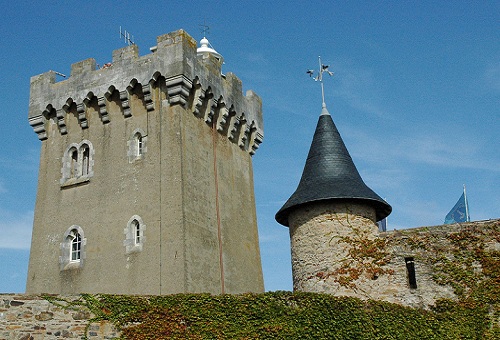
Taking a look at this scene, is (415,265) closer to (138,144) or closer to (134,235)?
(134,235)

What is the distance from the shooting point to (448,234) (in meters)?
17.0

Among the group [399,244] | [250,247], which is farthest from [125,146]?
[399,244]

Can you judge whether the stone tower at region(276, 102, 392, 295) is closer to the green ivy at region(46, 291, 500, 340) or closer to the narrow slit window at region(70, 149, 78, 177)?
the green ivy at region(46, 291, 500, 340)

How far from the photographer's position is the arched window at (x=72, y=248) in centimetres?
2159

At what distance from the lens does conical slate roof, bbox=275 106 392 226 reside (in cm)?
1781

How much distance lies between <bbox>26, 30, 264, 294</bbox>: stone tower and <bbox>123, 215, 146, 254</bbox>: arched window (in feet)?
0.11

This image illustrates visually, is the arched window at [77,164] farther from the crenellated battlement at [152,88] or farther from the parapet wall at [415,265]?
the parapet wall at [415,265]

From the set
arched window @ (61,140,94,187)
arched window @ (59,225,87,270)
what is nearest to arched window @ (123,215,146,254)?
arched window @ (59,225,87,270)

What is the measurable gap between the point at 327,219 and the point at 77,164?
9924mm

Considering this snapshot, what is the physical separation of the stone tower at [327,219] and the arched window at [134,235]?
14.8 ft

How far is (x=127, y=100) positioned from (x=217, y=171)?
3973 mm

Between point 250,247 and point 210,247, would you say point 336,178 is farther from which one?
point 250,247

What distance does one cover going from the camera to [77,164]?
75.6ft

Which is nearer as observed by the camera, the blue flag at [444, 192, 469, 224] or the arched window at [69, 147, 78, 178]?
the arched window at [69, 147, 78, 178]
